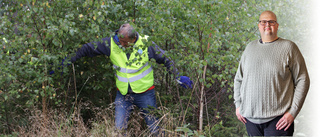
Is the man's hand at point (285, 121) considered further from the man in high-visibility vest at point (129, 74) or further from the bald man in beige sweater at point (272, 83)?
the man in high-visibility vest at point (129, 74)

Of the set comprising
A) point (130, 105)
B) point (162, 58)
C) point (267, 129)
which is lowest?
point (130, 105)

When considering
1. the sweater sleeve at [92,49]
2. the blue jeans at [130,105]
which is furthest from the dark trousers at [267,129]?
the sweater sleeve at [92,49]

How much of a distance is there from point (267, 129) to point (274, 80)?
0.41m

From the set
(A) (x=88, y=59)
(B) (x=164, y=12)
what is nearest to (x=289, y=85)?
(B) (x=164, y=12)

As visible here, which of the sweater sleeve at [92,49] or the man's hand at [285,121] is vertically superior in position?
the sweater sleeve at [92,49]

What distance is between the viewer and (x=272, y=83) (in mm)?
2576

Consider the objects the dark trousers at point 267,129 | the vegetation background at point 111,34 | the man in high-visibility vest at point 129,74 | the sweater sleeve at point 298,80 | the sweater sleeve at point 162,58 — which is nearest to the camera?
the sweater sleeve at point 298,80

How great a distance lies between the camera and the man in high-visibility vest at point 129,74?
423 centimetres

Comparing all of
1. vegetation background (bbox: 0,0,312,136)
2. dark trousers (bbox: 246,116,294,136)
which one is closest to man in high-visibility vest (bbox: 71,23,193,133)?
vegetation background (bbox: 0,0,312,136)

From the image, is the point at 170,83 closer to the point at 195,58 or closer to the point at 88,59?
the point at 88,59

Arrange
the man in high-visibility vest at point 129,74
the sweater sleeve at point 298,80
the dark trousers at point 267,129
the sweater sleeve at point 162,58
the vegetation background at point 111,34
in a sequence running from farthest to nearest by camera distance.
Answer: the man in high-visibility vest at point 129,74, the sweater sleeve at point 162,58, the vegetation background at point 111,34, the dark trousers at point 267,129, the sweater sleeve at point 298,80

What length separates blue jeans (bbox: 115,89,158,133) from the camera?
169 inches

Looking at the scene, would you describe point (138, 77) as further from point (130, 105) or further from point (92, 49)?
point (92, 49)

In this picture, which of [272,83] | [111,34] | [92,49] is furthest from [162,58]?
[272,83]
